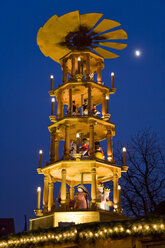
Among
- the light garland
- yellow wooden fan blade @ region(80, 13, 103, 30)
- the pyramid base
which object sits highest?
yellow wooden fan blade @ region(80, 13, 103, 30)

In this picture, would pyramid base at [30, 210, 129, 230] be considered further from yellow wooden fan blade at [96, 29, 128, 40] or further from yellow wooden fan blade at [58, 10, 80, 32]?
yellow wooden fan blade at [58, 10, 80, 32]

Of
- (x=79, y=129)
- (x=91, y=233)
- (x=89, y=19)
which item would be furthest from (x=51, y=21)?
(x=91, y=233)

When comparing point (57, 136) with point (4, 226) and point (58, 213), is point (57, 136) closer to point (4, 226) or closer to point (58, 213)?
point (58, 213)

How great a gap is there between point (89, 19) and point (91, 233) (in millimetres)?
8407

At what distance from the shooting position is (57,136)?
50.8 ft

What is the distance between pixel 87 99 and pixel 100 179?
3.25m

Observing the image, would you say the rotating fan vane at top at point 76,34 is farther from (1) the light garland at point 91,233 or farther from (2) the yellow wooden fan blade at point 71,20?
(1) the light garland at point 91,233

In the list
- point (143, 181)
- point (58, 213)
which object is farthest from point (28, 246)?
point (143, 181)

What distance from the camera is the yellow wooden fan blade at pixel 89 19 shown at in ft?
49.3

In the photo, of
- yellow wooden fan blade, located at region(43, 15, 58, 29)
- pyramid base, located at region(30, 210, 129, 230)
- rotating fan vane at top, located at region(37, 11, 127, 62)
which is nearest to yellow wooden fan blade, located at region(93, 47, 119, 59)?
rotating fan vane at top, located at region(37, 11, 127, 62)

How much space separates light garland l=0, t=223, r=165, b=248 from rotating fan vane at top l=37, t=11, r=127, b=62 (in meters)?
7.78

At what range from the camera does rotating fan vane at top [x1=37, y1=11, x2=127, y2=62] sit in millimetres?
15148

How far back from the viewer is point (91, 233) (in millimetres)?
10703

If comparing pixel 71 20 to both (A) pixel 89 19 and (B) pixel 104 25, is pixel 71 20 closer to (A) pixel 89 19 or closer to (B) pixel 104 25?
(A) pixel 89 19
